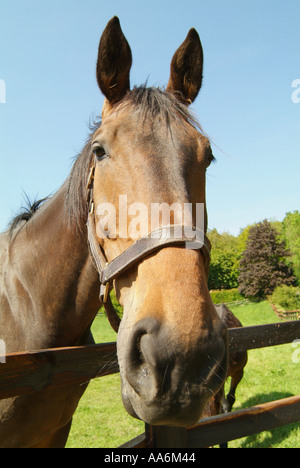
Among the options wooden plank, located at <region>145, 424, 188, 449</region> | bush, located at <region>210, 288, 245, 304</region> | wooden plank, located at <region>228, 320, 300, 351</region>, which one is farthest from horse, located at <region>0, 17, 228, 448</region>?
bush, located at <region>210, 288, 245, 304</region>

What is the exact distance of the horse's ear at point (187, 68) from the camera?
239cm

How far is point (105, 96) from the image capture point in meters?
2.21

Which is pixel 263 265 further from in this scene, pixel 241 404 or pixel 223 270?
pixel 241 404

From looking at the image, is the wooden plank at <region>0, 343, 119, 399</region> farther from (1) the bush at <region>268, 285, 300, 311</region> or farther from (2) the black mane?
(1) the bush at <region>268, 285, 300, 311</region>

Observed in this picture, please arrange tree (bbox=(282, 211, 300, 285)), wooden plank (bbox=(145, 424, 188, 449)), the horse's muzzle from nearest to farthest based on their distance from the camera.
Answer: the horse's muzzle, wooden plank (bbox=(145, 424, 188, 449)), tree (bbox=(282, 211, 300, 285))

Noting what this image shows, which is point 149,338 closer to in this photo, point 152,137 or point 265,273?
point 152,137

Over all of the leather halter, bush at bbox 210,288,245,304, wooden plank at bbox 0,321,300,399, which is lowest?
bush at bbox 210,288,245,304

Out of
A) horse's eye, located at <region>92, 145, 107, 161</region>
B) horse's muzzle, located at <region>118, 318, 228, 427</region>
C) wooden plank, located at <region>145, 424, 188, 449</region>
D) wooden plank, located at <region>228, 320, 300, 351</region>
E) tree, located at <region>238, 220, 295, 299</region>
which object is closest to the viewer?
horse's muzzle, located at <region>118, 318, 228, 427</region>

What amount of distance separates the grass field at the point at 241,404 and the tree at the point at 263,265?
31.0 meters

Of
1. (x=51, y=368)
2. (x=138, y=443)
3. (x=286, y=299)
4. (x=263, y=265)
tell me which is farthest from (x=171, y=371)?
(x=263, y=265)

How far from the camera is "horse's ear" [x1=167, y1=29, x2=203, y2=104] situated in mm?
2393

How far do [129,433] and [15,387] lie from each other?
16.9 ft

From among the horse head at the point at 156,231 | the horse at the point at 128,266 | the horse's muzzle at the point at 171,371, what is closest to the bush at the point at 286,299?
the horse at the point at 128,266
